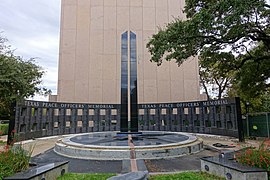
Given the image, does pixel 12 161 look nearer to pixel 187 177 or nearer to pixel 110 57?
pixel 187 177

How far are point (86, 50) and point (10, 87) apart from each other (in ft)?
22.9

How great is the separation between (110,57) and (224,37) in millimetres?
11150

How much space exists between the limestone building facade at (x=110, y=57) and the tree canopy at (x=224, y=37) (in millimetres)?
6039

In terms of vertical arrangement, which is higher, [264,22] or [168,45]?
[264,22]

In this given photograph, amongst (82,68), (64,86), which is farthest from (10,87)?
(82,68)

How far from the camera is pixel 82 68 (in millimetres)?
17062

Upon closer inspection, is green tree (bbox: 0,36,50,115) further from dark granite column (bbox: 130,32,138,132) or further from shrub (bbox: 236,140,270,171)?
shrub (bbox: 236,140,270,171)

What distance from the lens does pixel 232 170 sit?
3.54 metres

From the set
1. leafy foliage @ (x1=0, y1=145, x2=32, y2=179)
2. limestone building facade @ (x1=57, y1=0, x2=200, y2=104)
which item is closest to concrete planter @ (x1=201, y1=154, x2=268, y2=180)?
leafy foliage @ (x1=0, y1=145, x2=32, y2=179)

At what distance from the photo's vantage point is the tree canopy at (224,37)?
6957mm

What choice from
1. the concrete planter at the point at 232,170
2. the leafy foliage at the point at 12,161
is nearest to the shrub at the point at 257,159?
the concrete planter at the point at 232,170

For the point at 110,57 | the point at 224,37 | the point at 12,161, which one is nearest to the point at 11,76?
the point at 110,57

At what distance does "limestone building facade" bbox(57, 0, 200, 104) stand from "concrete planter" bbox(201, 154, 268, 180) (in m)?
12.4

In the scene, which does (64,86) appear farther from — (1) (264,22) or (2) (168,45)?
(1) (264,22)
